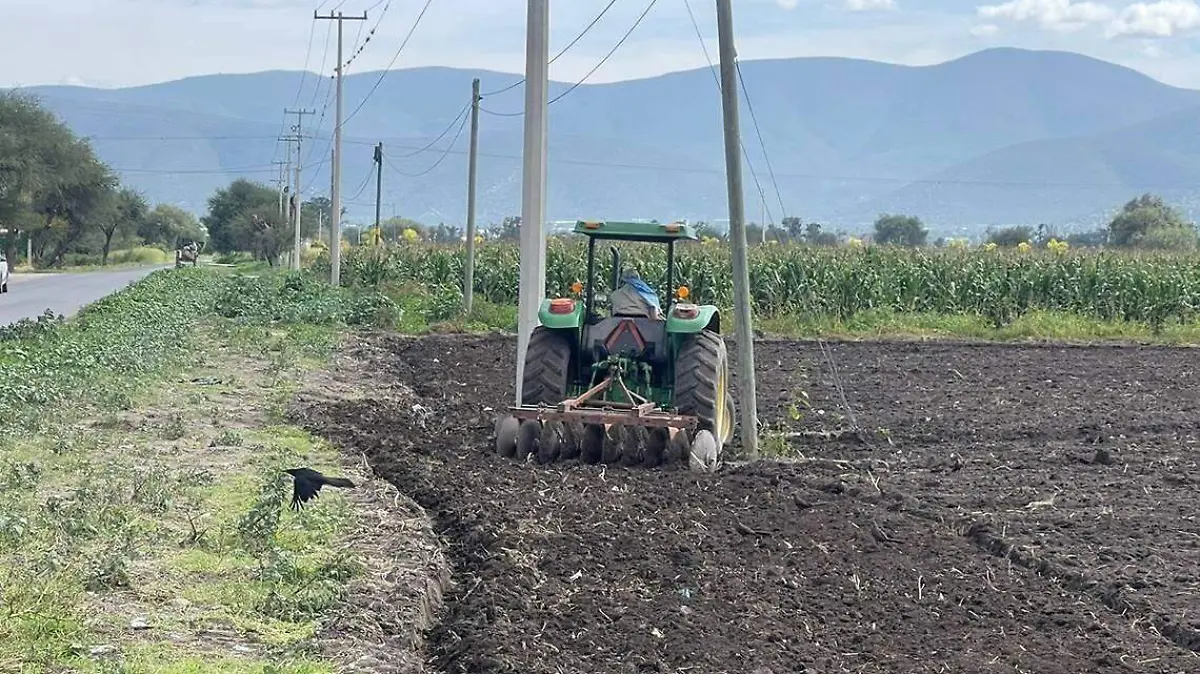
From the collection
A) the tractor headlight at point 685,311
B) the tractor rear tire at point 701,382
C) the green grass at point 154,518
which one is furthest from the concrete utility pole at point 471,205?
the tractor rear tire at point 701,382

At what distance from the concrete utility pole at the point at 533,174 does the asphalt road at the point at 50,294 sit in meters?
15.3

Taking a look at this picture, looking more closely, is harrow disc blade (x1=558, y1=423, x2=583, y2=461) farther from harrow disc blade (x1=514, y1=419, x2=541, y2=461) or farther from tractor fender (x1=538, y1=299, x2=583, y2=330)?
tractor fender (x1=538, y1=299, x2=583, y2=330)

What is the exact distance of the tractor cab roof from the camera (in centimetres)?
1415

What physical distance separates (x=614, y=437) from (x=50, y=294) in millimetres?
34805

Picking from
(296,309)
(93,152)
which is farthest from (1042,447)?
(93,152)

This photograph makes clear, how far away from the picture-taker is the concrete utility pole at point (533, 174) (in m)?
17.4

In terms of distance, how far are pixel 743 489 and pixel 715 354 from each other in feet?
6.57

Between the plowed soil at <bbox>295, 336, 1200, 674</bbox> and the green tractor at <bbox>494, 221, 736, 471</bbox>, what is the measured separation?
0.31 m

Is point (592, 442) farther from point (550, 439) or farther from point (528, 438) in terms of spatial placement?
point (528, 438)

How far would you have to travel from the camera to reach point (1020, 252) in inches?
1576

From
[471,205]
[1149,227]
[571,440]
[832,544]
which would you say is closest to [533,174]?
[571,440]

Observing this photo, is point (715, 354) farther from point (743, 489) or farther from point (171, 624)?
point (171, 624)

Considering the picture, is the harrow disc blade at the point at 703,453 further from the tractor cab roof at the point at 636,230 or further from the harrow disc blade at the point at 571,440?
the tractor cab roof at the point at 636,230

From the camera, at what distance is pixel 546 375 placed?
1430 cm
